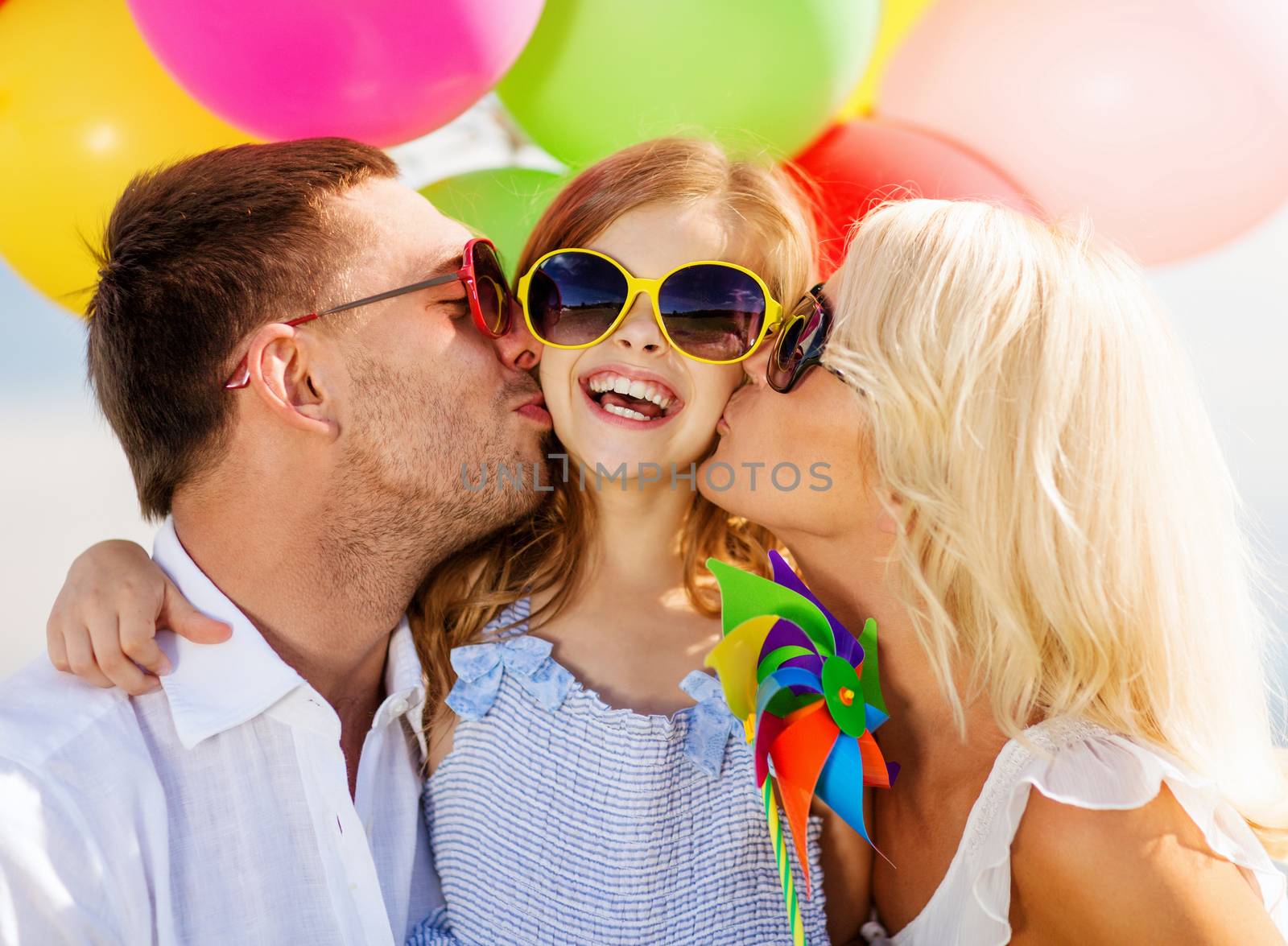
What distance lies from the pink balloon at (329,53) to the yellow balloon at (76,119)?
25 cm

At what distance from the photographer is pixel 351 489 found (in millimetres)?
2330

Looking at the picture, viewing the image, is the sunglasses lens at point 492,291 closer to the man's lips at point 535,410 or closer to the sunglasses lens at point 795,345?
the man's lips at point 535,410

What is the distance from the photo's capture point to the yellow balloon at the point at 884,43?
110 inches

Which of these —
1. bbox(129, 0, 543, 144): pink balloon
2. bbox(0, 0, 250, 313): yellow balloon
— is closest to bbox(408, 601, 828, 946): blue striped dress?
bbox(129, 0, 543, 144): pink balloon

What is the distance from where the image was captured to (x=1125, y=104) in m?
2.44

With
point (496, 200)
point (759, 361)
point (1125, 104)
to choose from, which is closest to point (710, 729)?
point (759, 361)

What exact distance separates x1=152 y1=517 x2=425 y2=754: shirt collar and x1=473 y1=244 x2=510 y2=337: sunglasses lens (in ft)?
2.87

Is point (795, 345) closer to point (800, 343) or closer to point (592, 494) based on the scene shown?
point (800, 343)

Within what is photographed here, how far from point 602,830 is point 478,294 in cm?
126

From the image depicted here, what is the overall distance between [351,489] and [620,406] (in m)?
0.65

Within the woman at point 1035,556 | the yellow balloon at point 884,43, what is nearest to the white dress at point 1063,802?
the woman at point 1035,556

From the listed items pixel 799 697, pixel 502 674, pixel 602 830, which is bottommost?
pixel 602 830

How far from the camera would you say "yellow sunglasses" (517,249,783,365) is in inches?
88.9

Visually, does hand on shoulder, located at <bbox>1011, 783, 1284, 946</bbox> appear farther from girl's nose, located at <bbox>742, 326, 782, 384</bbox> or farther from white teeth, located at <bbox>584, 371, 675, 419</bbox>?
white teeth, located at <bbox>584, 371, 675, 419</bbox>
